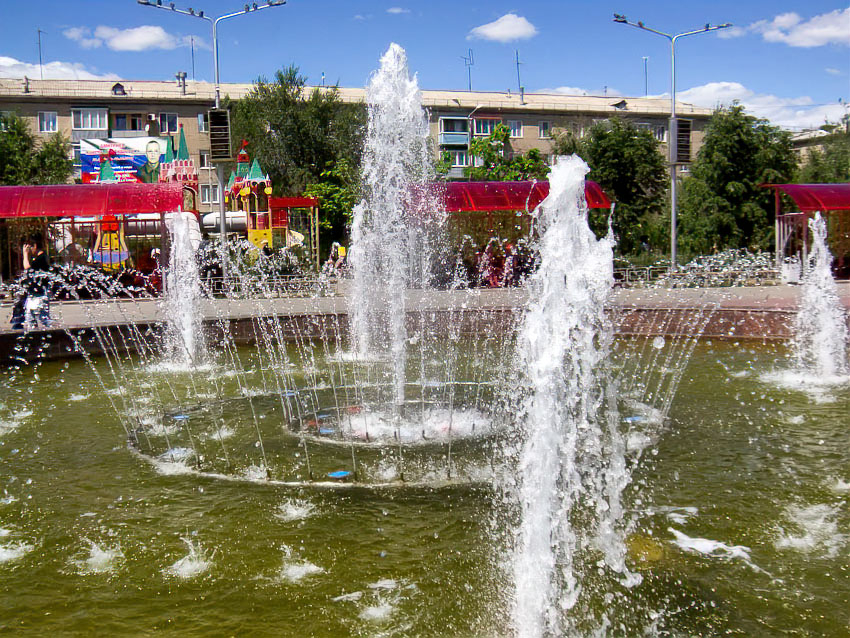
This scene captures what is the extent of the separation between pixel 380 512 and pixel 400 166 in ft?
25.3

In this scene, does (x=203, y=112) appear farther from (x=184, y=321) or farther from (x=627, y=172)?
(x=184, y=321)

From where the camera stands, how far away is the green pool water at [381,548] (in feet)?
13.1

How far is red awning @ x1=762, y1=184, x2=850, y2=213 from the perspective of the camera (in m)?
23.6

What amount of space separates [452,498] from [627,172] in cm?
3061

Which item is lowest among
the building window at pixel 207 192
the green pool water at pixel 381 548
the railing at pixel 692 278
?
the green pool water at pixel 381 548

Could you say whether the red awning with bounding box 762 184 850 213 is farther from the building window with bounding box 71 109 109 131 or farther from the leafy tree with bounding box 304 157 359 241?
the building window with bounding box 71 109 109 131

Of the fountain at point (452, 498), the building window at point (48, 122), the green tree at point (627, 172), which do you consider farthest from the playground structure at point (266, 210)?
the building window at point (48, 122)

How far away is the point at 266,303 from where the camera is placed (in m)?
19.4

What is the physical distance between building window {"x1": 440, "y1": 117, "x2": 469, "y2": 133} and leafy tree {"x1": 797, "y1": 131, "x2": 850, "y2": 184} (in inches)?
848

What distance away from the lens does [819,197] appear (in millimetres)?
23859

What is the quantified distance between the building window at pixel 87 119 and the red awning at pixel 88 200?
1157 inches

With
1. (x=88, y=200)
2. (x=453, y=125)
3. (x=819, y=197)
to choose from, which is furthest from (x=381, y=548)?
(x=453, y=125)

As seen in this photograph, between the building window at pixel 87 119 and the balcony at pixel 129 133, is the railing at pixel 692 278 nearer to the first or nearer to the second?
the balcony at pixel 129 133

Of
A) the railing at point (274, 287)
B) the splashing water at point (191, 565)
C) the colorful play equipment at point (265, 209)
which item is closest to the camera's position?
the splashing water at point (191, 565)
